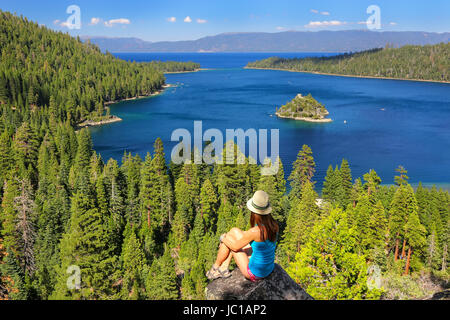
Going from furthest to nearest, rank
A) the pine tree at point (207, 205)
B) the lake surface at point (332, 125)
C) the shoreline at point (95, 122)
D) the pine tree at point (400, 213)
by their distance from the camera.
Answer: the shoreline at point (95, 122) < the lake surface at point (332, 125) < the pine tree at point (207, 205) < the pine tree at point (400, 213)

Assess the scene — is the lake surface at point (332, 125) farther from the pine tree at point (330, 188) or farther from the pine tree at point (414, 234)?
the pine tree at point (414, 234)

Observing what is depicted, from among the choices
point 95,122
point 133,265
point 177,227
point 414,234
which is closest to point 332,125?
point 95,122

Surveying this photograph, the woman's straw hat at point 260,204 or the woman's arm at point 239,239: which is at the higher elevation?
the woman's straw hat at point 260,204

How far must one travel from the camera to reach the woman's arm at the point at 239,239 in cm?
716

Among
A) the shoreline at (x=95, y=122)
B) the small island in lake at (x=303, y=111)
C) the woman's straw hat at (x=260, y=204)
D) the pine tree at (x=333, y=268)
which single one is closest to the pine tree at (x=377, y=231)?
the pine tree at (x=333, y=268)

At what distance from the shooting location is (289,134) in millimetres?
101750

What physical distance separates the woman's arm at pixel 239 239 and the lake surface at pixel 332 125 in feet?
196

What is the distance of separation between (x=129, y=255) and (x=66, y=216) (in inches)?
466

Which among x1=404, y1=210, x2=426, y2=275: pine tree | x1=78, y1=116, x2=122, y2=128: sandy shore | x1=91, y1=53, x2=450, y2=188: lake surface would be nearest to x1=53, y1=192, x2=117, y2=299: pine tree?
x1=404, y1=210, x2=426, y2=275: pine tree

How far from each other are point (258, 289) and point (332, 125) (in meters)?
113

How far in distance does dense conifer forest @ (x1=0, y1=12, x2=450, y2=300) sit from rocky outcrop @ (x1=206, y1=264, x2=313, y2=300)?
10004 millimetres

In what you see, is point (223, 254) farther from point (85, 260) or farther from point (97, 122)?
point (97, 122)

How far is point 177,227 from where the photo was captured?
38.8 m
